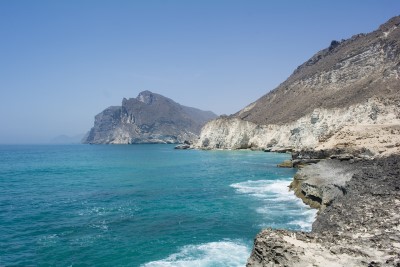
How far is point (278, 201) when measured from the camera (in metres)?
36.0

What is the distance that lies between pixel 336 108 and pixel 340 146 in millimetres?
46970

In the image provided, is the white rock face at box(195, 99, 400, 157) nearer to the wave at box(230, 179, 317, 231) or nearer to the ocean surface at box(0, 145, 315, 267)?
the wave at box(230, 179, 317, 231)

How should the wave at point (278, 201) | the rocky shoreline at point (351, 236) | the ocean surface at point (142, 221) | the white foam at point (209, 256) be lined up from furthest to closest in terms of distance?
the wave at point (278, 201)
the ocean surface at point (142, 221)
the white foam at point (209, 256)
the rocky shoreline at point (351, 236)

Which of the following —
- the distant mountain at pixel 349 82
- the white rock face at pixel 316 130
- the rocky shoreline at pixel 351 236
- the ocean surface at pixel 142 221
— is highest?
the distant mountain at pixel 349 82

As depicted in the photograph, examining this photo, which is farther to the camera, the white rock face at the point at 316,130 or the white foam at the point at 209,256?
the white rock face at the point at 316,130

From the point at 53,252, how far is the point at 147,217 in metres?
9.48

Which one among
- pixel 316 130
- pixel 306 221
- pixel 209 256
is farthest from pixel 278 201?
pixel 316 130

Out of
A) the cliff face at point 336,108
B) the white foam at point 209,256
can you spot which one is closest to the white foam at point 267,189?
the cliff face at point 336,108

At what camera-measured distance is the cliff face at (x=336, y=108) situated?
58050mm

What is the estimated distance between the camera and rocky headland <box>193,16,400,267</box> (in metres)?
13.0

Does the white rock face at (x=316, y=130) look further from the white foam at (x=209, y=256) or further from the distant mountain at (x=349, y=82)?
the white foam at (x=209, y=256)

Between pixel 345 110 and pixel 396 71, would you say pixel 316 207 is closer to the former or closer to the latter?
pixel 345 110

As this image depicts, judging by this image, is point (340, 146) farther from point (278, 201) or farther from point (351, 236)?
point (351, 236)


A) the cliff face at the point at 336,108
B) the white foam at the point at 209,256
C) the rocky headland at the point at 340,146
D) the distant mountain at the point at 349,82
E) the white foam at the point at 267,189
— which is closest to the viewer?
the rocky headland at the point at 340,146
